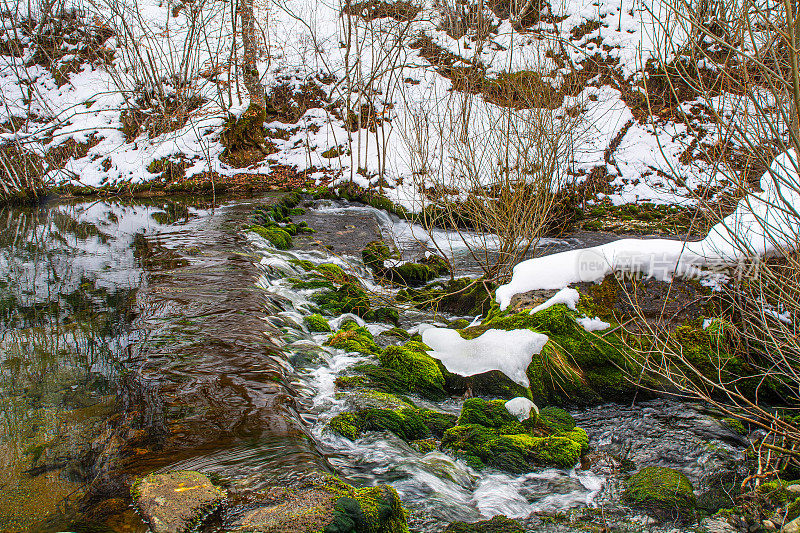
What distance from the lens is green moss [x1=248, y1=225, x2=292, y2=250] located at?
9797 millimetres

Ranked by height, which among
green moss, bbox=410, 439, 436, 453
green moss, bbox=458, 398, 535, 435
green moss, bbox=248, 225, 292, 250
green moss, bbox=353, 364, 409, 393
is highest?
green moss, bbox=248, 225, 292, 250

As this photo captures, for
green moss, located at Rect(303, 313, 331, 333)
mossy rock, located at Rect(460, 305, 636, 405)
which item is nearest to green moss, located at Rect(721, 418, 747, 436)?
mossy rock, located at Rect(460, 305, 636, 405)

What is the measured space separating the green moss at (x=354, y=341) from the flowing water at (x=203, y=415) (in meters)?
0.13

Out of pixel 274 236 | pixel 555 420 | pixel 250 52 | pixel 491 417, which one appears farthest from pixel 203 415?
pixel 250 52

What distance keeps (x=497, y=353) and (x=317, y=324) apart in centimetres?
239

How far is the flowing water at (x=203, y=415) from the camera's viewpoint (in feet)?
9.43

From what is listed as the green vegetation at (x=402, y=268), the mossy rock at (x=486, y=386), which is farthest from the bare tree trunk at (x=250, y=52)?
the mossy rock at (x=486, y=386)

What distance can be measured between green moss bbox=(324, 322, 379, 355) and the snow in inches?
74.0

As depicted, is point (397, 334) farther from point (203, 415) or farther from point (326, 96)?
point (326, 96)

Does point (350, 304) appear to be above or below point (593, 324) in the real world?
below

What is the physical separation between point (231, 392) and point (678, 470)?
11.4 ft

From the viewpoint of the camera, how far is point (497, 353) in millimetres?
4855

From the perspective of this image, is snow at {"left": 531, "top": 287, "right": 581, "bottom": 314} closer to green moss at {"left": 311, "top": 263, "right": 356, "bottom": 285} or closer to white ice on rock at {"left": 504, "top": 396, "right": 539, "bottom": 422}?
white ice on rock at {"left": 504, "top": 396, "right": 539, "bottom": 422}

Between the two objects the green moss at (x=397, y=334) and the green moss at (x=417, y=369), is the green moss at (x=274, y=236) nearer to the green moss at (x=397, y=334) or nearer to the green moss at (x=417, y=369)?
the green moss at (x=397, y=334)
